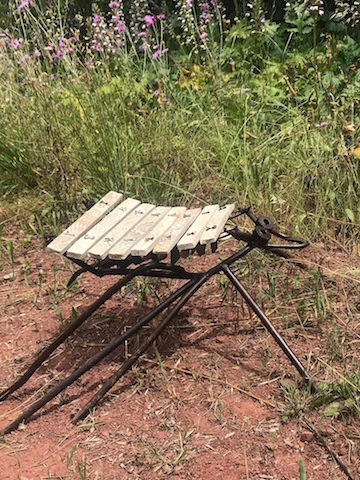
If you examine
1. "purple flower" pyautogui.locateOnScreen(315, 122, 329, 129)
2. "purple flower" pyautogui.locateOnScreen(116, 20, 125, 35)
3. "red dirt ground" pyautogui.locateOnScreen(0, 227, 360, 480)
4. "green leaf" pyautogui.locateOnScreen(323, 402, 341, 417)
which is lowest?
"red dirt ground" pyautogui.locateOnScreen(0, 227, 360, 480)

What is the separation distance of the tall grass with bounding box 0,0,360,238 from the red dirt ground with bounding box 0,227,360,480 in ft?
1.52

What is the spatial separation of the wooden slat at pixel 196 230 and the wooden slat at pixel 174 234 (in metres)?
0.02

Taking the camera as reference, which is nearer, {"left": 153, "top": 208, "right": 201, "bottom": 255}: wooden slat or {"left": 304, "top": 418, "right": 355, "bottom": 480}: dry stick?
{"left": 304, "top": 418, "right": 355, "bottom": 480}: dry stick

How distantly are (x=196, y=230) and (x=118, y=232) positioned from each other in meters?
0.32

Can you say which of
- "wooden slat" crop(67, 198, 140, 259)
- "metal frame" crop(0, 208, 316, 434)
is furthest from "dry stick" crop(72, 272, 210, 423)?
"wooden slat" crop(67, 198, 140, 259)

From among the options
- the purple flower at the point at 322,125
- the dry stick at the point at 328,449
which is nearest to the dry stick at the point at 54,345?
the dry stick at the point at 328,449

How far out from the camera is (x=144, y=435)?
7.01ft

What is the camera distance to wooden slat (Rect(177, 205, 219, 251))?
2.17 m

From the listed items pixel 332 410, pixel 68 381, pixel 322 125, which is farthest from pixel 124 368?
pixel 322 125

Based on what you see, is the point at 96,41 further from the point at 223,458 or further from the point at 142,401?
the point at 223,458

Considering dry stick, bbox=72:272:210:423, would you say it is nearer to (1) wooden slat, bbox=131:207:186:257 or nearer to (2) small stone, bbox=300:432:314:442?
(1) wooden slat, bbox=131:207:186:257

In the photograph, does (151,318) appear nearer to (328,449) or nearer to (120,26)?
(328,449)

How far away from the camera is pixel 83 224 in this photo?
2.48 meters

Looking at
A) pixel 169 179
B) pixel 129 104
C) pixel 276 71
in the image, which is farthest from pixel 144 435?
pixel 276 71
